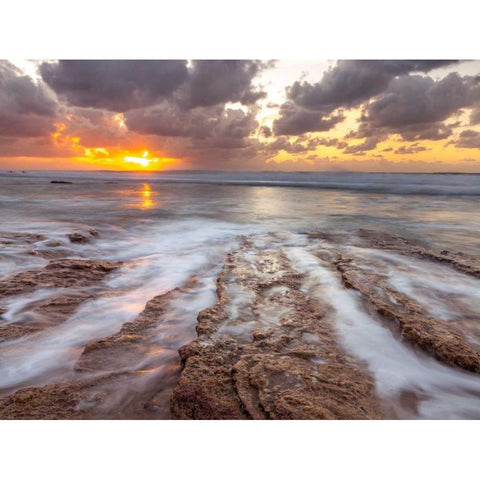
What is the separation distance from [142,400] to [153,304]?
87cm

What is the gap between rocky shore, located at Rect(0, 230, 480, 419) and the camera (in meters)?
1.20

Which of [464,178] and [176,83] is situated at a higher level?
[176,83]

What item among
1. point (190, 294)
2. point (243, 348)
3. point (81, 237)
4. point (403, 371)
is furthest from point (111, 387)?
point (81, 237)

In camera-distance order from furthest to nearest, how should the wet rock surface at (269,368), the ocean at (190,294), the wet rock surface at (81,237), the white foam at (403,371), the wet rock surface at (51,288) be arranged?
the wet rock surface at (81,237), the wet rock surface at (51,288), the ocean at (190,294), the white foam at (403,371), the wet rock surface at (269,368)

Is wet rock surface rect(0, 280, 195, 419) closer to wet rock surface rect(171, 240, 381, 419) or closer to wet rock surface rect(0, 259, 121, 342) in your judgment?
wet rock surface rect(171, 240, 381, 419)

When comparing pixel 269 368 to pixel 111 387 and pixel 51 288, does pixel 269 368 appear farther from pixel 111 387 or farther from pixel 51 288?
pixel 51 288

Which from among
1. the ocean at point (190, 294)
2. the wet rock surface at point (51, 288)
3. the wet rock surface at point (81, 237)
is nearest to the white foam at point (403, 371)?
the ocean at point (190, 294)

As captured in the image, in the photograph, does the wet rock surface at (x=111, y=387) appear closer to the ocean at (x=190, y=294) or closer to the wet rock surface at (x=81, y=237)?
the ocean at (x=190, y=294)

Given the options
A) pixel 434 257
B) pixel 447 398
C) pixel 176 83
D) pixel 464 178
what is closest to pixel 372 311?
pixel 447 398

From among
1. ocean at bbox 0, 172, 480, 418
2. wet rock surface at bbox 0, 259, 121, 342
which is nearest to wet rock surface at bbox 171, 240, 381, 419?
ocean at bbox 0, 172, 480, 418

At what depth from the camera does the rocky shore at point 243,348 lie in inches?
47.1

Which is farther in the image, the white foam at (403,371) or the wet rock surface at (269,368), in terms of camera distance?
the white foam at (403,371)
